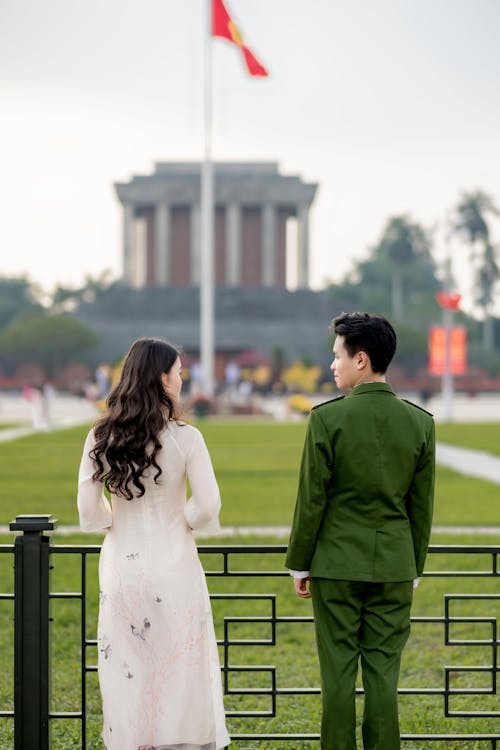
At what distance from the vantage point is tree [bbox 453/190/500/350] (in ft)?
205

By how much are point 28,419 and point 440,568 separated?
1001 inches

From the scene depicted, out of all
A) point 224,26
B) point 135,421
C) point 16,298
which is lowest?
point 135,421

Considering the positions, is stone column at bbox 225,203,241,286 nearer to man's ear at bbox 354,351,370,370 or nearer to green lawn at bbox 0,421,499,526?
green lawn at bbox 0,421,499,526

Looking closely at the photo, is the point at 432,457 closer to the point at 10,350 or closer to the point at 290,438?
the point at 290,438

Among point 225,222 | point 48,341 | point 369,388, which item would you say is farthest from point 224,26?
point 225,222

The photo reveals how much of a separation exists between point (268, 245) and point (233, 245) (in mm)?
2084

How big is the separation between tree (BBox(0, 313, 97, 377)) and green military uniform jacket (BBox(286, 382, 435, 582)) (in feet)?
168

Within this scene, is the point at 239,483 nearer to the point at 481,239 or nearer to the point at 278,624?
the point at 278,624

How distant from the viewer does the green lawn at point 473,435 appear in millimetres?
20750

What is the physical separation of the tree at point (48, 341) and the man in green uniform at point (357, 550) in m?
51.1

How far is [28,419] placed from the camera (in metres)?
32.0

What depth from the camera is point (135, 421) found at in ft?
10.3

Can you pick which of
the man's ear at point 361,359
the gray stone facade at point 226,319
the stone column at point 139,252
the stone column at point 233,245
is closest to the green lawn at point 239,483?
the man's ear at point 361,359

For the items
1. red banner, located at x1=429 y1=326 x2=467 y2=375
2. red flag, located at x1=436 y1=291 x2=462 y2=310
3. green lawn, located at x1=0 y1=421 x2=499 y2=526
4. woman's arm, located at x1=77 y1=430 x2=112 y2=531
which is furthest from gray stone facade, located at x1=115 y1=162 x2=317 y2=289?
woman's arm, located at x1=77 y1=430 x2=112 y2=531
